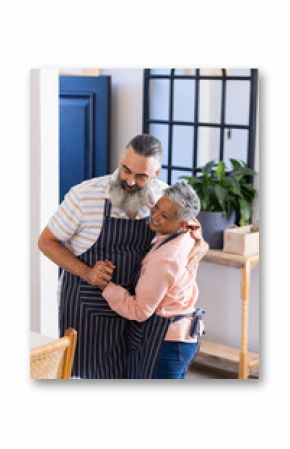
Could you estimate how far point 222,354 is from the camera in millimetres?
2635

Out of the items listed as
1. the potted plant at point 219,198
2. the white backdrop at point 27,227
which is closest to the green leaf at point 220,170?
the potted plant at point 219,198

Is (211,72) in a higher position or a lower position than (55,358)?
higher

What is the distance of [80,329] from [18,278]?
233mm

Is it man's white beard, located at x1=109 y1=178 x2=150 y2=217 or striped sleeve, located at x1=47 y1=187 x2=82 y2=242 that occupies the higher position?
man's white beard, located at x1=109 y1=178 x2=150 y2=217

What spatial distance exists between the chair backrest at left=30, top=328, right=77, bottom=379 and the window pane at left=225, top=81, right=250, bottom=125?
76 cm

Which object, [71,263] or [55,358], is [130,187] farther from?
[55,358]

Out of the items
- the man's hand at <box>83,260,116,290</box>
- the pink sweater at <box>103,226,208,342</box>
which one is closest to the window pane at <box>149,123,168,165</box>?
the pink sweater at <box>103,226,208,342</box>

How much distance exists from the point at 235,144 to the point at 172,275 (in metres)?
0.42

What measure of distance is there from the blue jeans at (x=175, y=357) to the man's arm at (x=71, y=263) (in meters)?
0.26

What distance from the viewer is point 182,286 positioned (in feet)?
8.63

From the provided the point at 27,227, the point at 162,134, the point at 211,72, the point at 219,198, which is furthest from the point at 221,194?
the point at 27,227

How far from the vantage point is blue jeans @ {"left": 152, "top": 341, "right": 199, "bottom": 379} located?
2.65 meters

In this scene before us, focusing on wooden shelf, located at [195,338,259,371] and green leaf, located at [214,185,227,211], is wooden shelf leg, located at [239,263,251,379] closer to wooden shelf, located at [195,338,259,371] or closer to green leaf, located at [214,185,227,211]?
wooden shelf, located at [195,338,259,371]

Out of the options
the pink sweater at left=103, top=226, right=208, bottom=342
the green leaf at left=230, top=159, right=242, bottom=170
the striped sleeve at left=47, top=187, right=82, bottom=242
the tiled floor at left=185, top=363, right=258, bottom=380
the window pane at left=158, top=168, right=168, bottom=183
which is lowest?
the tiled floor at left=185, top=363, right=258, bottom=380
